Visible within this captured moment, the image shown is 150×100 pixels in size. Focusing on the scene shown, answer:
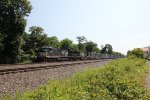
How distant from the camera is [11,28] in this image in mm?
48344

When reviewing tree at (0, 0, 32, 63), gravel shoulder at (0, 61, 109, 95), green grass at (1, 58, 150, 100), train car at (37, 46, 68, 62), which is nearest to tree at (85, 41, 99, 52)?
train car at (37, 46, 68, 62)

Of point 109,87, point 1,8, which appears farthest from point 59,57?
point 109,87

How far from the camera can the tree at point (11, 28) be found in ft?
154

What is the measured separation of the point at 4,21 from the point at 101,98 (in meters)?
41.5

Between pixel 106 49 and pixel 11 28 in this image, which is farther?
pixel 106 49

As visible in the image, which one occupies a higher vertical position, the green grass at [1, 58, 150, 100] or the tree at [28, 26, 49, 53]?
the tree at [28, 26, 49, 53]

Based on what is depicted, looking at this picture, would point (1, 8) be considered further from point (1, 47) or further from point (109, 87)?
point (109, 87)

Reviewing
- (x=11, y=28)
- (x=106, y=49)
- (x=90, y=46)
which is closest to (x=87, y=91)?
(x=11, y=28)

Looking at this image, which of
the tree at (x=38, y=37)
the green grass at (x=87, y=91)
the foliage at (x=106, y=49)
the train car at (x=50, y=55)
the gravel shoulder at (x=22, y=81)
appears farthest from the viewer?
the foliage at (x=106, y=49)

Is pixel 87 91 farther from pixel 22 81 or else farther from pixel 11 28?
pixel 11 28

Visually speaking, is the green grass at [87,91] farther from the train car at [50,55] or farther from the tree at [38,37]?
the tree at [38,37]

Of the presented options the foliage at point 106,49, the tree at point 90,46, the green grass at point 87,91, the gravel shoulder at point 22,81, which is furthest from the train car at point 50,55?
the tree at point 90,46

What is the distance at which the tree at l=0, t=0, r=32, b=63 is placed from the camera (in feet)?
154

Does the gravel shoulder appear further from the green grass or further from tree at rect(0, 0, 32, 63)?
tree at rect(0, 0, 32, 63)
